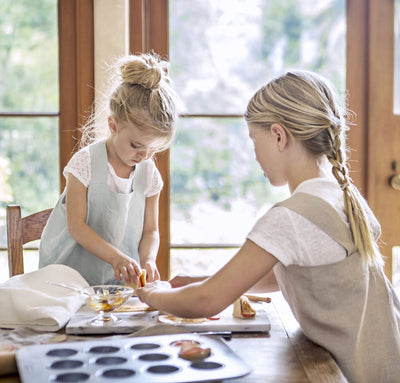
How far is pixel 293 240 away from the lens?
1.21m

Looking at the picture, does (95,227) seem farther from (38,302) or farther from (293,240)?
(293,240)

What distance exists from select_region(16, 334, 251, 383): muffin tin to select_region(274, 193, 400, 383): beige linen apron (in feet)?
0.90

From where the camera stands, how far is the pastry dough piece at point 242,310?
130cm

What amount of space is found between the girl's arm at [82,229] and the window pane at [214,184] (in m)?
0.92

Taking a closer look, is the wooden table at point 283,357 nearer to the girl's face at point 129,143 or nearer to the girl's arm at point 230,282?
the girl's arm at point 230,282

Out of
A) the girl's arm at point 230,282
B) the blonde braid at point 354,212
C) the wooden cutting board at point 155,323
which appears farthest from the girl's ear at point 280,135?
the wooden cutting board at point 155,323

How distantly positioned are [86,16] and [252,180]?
1.05 m

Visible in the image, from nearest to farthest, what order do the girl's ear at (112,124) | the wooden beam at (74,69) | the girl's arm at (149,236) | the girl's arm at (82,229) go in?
1. the girl's arm at (82,229)
2. the girl's ear at (112,124)
3. the girl's arm at (149,236)
4. the wooden beam at (74,69)

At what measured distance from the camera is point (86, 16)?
8.45ft

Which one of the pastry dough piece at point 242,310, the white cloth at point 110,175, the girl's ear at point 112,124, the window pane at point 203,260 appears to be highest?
the girl's ear at point 112,124

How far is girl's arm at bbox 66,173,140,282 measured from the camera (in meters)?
1.73

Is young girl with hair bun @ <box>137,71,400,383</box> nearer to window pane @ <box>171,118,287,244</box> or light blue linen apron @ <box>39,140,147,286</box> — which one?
light blue linen apron @ <box>39,140,147,286</box>

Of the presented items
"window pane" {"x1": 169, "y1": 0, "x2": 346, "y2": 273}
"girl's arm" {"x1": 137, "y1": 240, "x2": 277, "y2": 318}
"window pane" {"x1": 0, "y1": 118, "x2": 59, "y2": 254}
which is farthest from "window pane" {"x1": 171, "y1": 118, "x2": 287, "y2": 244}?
"girl's arm" {"x1": 137, "y1": 240, "x2": 277, "y2": 318}

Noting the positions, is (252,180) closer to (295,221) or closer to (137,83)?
(137,83)
